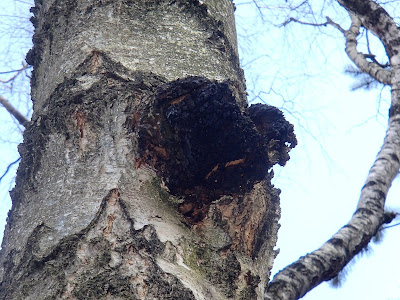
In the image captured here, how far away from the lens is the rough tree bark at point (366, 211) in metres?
1.63

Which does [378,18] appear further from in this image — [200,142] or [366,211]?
[200,142]

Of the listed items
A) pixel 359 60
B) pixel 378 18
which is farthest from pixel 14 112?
pixel 359 60

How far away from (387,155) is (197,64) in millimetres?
1166

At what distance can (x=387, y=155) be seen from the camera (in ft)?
7.33

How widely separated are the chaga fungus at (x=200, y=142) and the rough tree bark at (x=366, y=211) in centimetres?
53

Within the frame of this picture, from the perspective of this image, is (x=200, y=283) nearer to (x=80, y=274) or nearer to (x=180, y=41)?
(x=80, y=274)

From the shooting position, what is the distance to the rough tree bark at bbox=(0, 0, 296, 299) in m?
0.99

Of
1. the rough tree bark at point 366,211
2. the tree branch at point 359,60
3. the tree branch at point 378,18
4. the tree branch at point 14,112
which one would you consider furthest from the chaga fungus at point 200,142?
the tree branch at point 359,60

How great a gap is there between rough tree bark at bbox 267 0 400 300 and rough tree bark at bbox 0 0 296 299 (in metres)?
0.43

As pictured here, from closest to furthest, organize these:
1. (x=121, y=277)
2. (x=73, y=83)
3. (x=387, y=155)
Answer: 1. (x=121, y=277)
2. (x=73, y=83)
3. (x=387, y=155)

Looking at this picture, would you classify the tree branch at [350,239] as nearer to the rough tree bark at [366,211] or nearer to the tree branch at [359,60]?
the rough tree bark at [366,211]

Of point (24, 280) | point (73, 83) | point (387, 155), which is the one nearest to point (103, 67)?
point (73, 83)

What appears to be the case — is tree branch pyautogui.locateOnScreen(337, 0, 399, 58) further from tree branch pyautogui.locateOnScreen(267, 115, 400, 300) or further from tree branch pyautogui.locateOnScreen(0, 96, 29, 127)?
tree branch pyautogui.locateOnScreen(0, 96, 29, 127)

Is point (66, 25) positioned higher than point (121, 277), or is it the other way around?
point (66, 25)
